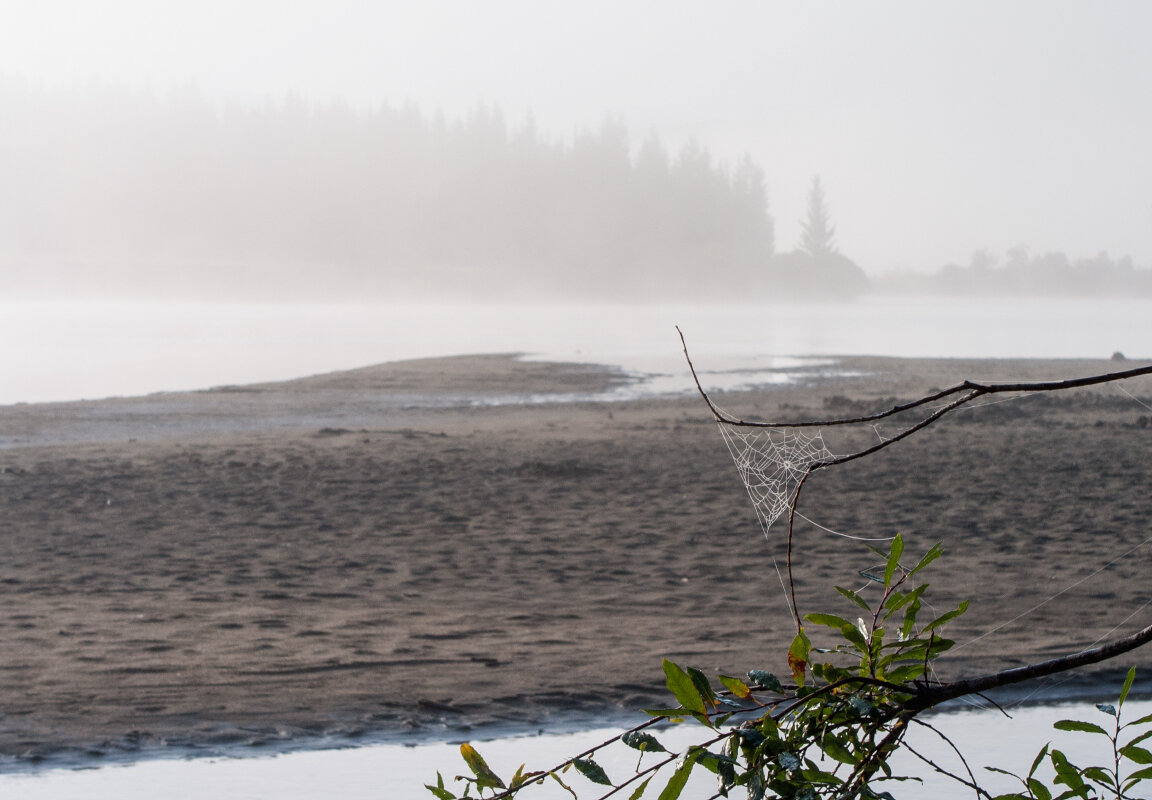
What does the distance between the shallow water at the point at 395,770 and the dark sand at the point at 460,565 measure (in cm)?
23

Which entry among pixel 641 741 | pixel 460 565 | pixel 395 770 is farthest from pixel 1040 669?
pixel 460 565

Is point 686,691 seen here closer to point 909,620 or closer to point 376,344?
point 909,620

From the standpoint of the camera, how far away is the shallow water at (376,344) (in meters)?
31.6

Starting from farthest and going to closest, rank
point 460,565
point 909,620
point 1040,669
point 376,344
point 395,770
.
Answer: point 376,344 → point 460,565 → point 395,770 → point 909,620 → point 1040,669

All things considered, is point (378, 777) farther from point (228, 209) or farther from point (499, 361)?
point (228, 209)

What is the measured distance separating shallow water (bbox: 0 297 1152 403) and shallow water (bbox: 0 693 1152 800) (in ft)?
66.2

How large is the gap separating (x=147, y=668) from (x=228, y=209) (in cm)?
13624

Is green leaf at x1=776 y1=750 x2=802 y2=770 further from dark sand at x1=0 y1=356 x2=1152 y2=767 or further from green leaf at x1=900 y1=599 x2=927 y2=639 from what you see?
dark sand at x1=0 y1=356 x2=1152 y2=767

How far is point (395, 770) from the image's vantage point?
18.7 feet

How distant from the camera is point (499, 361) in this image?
35.6 meters

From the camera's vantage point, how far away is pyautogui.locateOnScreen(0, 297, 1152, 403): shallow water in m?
31.6

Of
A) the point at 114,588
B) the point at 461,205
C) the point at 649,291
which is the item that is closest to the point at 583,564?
the point at 114,588

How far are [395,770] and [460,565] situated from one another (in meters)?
3.85

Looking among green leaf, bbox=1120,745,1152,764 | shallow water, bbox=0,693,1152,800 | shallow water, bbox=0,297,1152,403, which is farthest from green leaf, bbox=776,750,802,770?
shallow water, bbox=0,297,1152,403
